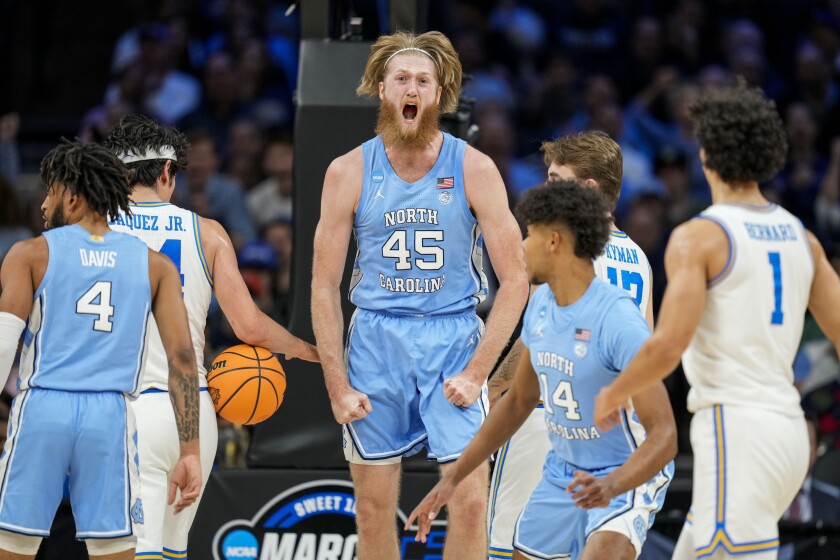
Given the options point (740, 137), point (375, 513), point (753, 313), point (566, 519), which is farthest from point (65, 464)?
point (740, 137)

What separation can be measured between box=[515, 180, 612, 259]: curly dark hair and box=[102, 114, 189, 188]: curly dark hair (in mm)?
1914

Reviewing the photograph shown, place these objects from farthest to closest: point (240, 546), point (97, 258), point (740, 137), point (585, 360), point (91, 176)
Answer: point (240, 546), point (91, 176), point (97, 258), point (585, 360), point (740, 137)

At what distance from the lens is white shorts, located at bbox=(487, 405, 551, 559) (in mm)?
6102

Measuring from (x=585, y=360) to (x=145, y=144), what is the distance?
2339 mm

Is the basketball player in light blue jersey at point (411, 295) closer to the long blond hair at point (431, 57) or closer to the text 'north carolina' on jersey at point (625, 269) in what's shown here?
the long blond hair at point (431, 57)

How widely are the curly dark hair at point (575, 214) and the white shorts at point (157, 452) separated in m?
1.88

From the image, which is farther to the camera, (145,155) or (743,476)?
(145,155)

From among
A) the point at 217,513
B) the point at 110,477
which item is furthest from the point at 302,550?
the point at 110,477

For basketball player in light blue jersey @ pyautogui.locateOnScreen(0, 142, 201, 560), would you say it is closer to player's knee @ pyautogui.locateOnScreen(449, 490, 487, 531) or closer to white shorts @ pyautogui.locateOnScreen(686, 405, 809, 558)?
player's knee @ pyautogui.locateOnScreen(449, 490, 487, 531)

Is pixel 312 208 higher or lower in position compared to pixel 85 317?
higher

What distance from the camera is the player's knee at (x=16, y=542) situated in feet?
16.2

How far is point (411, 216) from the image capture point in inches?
227

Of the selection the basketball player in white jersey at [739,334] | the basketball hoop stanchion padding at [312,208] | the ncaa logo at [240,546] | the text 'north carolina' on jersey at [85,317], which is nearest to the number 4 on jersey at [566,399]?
the basketball player in white jersey at [739,334]

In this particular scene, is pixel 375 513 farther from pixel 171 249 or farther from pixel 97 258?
pixel 97 258
